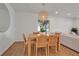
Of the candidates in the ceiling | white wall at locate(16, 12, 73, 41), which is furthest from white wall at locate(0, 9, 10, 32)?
white wall at locate(16, 12, 73, 41)

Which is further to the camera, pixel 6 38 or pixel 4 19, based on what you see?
pixel 4 19

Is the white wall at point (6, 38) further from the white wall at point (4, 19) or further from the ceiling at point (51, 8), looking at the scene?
the ceiling at point (51, 8)

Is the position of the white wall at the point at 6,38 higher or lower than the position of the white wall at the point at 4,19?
A: lower

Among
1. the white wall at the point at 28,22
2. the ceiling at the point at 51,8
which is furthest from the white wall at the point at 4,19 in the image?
the white wall at the point at 28,22

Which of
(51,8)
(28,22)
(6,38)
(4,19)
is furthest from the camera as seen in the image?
(28,22)

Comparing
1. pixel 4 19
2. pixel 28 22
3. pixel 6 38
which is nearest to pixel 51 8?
pixel 28 22

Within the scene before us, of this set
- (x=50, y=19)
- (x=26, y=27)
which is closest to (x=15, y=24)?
(x=26, y=27)

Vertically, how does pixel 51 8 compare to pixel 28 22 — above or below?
above

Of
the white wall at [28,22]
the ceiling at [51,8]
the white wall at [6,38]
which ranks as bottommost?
the white wall at [6,38]

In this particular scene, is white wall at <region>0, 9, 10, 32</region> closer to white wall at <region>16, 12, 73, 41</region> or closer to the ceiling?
the ceiling

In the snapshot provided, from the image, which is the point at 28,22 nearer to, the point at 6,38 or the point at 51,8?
the point at 51,8

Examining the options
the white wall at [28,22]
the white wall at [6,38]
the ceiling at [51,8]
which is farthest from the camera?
the white wall at [28,22]

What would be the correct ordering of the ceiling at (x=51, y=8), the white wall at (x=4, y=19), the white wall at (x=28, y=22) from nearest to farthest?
the white wall at (x=4, y=19) < the ceiling at (x=51, y=8) < the white wall at (x=28, y=22)

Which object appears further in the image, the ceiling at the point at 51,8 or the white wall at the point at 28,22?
the white wall at the point at 28,22
